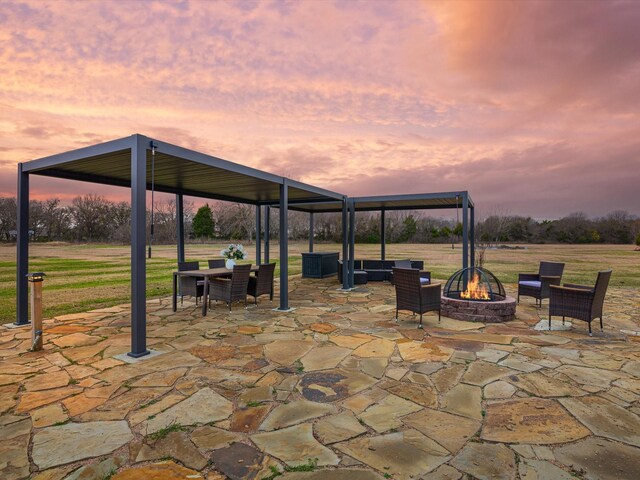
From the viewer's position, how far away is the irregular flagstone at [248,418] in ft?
8.14

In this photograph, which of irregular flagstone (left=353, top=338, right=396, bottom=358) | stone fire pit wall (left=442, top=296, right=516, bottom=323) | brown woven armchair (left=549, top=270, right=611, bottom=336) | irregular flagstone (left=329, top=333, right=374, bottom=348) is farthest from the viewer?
stone fire pit wall (left=442, top=296, right=516, bottom=323)

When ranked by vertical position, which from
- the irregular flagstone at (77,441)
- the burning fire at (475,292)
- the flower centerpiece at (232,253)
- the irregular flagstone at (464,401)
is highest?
the flower centerpiece at (232,253)

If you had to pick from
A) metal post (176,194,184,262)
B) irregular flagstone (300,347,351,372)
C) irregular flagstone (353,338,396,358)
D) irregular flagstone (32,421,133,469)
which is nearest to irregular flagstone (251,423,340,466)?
irregular flagstone (32,421,133,469)

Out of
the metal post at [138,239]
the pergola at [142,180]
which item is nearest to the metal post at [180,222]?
the pergola at [142,180]

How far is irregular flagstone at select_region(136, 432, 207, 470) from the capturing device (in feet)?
6.84

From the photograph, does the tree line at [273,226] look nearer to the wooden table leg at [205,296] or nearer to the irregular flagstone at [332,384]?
the wooden table leg at [205,296]

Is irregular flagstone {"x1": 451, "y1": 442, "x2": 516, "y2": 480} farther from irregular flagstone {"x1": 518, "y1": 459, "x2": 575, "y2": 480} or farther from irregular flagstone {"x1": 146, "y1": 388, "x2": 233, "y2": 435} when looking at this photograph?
irregular flagstone {"x1": 146, "y1": 388, "x2": 233, "y2": 435}

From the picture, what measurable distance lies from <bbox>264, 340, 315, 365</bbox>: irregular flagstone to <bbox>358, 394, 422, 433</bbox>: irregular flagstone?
1.30m

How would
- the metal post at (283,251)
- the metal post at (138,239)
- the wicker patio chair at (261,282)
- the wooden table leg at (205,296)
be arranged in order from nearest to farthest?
the metal post at (138,239)
the wooden table leg at (205,296)
the metal post at (283,251)
the wicker patio chair at (261,282)

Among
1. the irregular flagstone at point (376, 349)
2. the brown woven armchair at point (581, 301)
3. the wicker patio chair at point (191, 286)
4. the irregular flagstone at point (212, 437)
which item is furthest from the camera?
the wicker patio chair at point (191, 286)

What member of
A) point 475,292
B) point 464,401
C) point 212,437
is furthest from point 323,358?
point 475,292

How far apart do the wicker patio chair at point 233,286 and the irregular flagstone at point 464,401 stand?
14.4 feet

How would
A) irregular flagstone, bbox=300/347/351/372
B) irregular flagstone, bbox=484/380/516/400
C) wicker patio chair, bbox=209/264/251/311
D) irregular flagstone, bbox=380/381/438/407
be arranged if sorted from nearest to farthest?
irregular flagstone, bbox=380/381/438/407 → irregular flagstone, bbox=484/380/516/400 → irregular flagstone, bbox=300/347/351/372 → wicker patio chair, bbox=209/264/251/311

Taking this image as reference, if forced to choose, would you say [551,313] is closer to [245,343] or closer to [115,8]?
[245,343]
